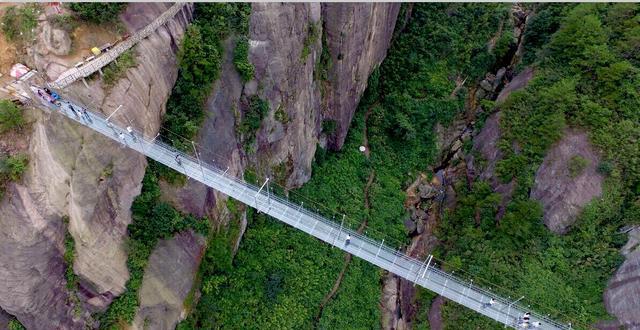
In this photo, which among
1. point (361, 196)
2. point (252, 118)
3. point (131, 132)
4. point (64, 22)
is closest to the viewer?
point (64, 22)

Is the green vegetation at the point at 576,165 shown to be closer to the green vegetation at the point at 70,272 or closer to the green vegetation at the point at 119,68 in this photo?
the green vegetation at the point at 119,68

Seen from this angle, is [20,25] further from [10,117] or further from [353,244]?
[353,244]

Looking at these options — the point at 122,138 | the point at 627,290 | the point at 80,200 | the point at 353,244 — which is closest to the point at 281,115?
the point at 353,244

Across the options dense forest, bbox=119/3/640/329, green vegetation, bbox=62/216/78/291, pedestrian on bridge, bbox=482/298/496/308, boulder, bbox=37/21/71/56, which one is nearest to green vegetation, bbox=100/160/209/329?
dense forest, bbox=119/3/640/329

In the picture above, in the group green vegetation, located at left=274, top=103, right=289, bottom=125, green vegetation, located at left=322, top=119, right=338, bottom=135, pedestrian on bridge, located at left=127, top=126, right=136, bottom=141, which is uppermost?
green vegetation, located at left=322, top=119, right=338, bottom=135

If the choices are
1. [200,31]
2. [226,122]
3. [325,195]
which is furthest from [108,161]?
[325,195]

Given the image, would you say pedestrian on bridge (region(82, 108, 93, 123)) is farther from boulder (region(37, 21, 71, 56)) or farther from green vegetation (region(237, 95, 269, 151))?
green vegetation (region(237, 95, 269, 151))

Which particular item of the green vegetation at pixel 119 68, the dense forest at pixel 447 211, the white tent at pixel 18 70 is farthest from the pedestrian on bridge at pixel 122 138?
the white tent at pixel 18 70
